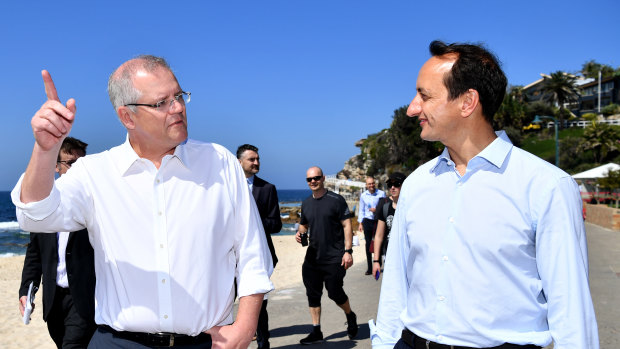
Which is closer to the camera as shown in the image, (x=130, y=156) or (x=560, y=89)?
(x=130, y=156)

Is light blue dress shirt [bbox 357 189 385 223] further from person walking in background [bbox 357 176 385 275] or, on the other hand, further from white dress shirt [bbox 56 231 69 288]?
white dress shirt [bbox 56 231 69 288]

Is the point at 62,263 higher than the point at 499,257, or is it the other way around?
the point at 499,257

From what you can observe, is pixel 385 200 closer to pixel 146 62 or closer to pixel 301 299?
pixel 301 299

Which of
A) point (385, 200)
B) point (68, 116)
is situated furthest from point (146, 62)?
point (385, 200)

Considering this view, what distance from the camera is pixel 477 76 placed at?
8.38 feet

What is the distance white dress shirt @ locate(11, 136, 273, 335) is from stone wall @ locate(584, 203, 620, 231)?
2381 cm

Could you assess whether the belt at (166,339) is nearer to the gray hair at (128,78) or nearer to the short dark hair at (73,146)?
the gray hair at (128,78)

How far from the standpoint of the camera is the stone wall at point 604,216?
22547mm

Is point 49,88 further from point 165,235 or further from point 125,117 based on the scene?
point 165,235

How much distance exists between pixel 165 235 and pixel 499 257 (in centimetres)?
150

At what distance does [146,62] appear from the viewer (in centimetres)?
263

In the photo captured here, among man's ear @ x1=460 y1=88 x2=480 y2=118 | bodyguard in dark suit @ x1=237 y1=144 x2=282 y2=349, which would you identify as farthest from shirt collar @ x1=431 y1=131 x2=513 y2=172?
bodyguard in dark suit @ x1=237 y1=144 x2=282 y2=349

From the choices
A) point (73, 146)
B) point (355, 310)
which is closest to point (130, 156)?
point (73, 146)

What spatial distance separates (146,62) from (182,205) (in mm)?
731
